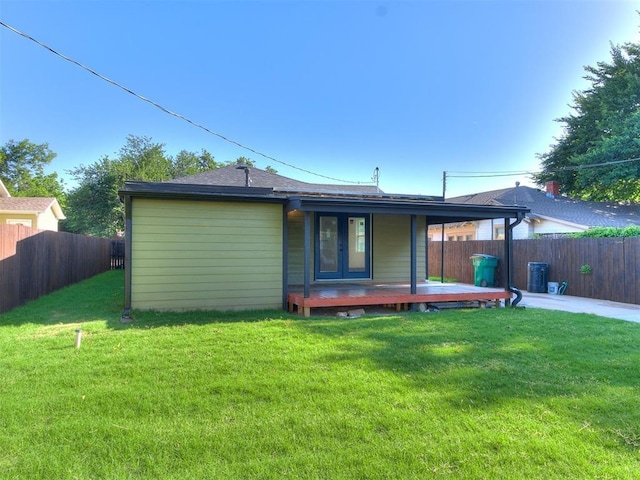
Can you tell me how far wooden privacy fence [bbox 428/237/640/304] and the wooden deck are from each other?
138 inches

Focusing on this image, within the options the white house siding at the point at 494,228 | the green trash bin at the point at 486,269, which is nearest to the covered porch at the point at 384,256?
the green trash bin at the point at 486,269

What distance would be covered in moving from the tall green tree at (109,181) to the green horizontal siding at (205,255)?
21463mm

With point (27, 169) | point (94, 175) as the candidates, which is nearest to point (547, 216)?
point (94, 175)

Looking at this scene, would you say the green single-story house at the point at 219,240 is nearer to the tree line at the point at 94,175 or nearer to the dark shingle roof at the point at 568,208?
the dark shingle roof at the point at 568,208

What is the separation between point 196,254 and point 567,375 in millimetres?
6015

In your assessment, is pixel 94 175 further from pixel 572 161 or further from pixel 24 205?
pixel 572 161

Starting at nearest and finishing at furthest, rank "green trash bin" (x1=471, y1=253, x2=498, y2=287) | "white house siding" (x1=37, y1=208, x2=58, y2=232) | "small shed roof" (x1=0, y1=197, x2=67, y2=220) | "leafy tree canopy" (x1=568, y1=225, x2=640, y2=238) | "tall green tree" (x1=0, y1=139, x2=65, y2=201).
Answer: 1. "leafy tree canopy" (x1=568, y1=225, x2=640, y2=238)
2. "green trash bin" (x1=471, y1=253, x2=498, y2=287)
3. "small shed roof" (x1=0, y1=197, x2=67, y2=220)
4. "white house siding" (x1=37, y1=208, x2=58, y2=232)
5. "tall green tree" (x1=0, y1=139, x2=65, y2=201)

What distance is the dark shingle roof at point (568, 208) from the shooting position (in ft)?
56.1

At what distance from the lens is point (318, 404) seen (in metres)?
3.02

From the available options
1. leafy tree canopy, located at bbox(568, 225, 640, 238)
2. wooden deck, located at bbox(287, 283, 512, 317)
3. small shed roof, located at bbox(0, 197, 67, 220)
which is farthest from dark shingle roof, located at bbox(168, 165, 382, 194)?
small shed roof, located at bbox(0, 197, 67, 220)

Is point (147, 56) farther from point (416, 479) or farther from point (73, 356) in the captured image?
point (416, 479)

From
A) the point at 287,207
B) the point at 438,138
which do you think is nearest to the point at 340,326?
the point at 287,207

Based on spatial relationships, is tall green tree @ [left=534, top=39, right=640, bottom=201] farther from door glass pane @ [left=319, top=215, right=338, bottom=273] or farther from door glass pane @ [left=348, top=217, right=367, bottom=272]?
door glass pane @ [left=319, top=215, right=338, bottom=273]

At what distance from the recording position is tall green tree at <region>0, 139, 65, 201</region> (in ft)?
105
